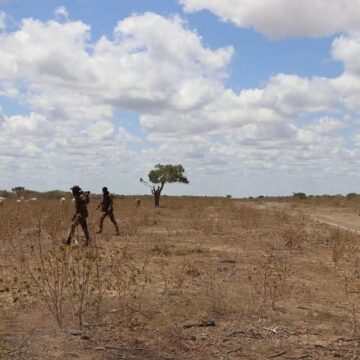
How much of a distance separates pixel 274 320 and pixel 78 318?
7.82 ft

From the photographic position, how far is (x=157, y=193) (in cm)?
4053

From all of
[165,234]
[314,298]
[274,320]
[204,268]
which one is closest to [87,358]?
[274,320]

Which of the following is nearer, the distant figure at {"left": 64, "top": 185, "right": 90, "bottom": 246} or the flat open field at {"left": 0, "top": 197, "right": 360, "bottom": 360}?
the flat open field at {"left": 0, "top": 197, "right": 360, "bottom": 360}

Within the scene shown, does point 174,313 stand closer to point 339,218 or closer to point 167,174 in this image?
point 339,218

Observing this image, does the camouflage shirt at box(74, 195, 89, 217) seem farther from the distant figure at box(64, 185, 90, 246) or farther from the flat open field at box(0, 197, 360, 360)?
the flat open field at box(0, 197, 360, 360)

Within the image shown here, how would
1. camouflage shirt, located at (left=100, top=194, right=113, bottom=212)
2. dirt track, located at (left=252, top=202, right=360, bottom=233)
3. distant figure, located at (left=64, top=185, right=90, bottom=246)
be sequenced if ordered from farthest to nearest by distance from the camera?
dirt track, located at (left=252, top=202, right=360, bottom=233) < camouflage shirt, located at (left=100, top=194, right=113, bottom=212) < distant figure, located at (left=64, top=185, right=90, bottom=246)

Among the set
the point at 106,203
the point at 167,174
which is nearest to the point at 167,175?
the point at 167,174

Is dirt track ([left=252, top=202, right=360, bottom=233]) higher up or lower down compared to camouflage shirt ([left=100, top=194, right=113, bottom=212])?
lower down

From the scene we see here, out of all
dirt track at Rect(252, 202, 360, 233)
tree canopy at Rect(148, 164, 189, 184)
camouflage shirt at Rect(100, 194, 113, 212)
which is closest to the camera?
camouflage shirt at Rect(100, 194, 113, 212)

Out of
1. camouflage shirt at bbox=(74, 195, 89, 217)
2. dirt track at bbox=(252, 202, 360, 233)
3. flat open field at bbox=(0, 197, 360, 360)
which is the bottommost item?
flat open field at bbox=(0, 197, 360, 360)

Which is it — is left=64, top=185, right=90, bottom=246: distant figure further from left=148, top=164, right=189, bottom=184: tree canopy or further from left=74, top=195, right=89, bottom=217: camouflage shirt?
left=148, top=164, right=189, bottom=184: tree canopy

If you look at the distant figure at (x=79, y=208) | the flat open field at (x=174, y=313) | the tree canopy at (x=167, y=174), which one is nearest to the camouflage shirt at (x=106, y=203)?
the distant figure at (x=79, y=208)

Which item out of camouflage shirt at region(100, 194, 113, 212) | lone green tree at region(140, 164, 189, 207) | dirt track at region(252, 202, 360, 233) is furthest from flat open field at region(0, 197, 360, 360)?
lone green tree at region(140, 164, 189, 207)

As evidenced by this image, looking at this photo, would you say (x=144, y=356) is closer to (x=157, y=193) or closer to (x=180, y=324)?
(x=180, y=324)
